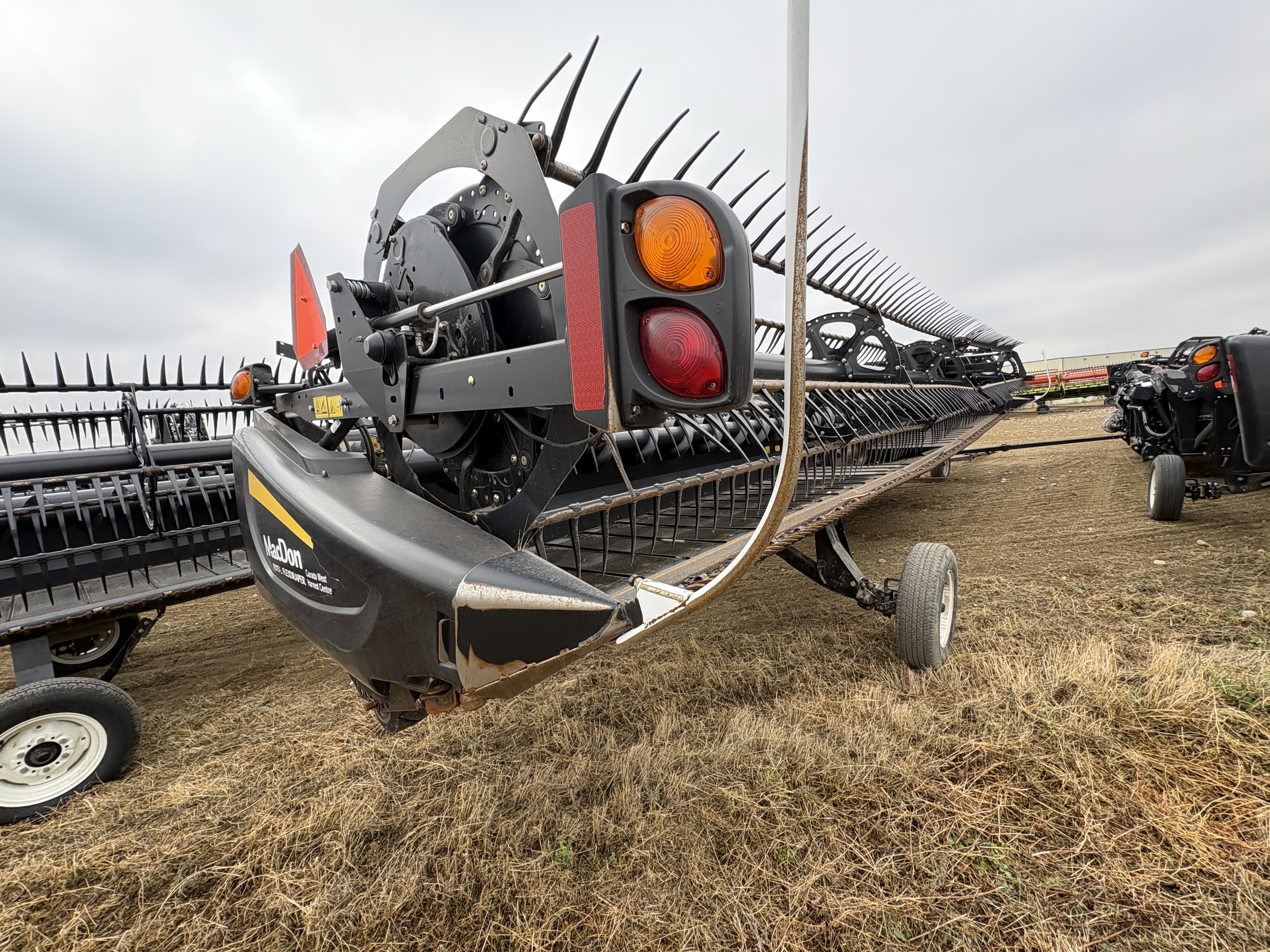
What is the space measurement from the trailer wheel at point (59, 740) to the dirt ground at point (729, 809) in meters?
0.10

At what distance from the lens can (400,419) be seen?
1.65 metres

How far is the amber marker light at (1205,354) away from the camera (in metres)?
4.45

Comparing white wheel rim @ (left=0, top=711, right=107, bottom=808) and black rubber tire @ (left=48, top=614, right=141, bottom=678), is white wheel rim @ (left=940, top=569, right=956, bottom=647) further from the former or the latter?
black rubber tire @ (left=48, top=614, right=141, bottom=678)

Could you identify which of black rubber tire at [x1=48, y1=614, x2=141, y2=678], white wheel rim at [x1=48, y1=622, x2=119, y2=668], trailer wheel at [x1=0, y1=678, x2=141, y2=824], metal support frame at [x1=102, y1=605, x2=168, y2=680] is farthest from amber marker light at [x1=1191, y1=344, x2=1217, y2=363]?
white wheel rim at [x1=48, y1=622, x2=119, y2=668]

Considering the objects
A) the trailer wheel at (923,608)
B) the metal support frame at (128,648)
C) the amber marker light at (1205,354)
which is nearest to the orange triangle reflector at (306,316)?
the metal support frame at (128,648)

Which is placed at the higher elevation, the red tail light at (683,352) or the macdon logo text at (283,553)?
the red tail light at (683,352)

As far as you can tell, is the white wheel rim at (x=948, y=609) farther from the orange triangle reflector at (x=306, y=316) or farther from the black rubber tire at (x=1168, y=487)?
the black rubber tire at (x=1168, y=487)

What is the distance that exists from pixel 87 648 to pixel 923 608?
479 centimetres

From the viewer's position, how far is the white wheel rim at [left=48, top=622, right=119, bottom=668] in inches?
129

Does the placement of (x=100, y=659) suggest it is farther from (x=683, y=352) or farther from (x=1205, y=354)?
(x=1205, y=354)

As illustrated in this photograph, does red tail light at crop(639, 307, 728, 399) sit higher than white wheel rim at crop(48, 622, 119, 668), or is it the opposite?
red tail light at crop(639, 307, 728, 399)

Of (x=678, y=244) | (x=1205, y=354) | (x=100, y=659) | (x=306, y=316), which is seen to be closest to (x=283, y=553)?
(x=306, y=316)

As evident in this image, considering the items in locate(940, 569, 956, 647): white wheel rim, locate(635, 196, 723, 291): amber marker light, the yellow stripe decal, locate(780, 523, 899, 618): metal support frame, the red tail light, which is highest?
locate(635, 196, 723, 291): amber marker light

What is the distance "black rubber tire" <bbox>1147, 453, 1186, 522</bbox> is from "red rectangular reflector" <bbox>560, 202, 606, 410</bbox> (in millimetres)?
5862
